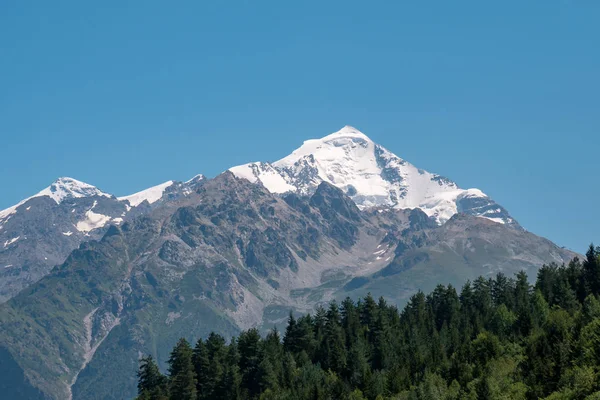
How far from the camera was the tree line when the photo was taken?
136m

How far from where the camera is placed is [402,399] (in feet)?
483

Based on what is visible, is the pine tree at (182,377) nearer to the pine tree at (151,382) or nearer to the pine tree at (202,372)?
the pine tree at (202,372)

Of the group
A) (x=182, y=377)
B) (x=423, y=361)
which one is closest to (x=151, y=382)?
(x=182, y=377)

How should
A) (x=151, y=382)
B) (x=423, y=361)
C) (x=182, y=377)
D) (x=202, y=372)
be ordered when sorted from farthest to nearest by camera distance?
(x=151, y=382)
(x=202, y=372)
(x=182, y=377)
(x=423, y=361)

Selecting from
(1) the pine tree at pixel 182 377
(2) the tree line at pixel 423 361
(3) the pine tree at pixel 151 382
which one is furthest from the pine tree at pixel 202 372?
(3) the pine tree at pixel 151 382

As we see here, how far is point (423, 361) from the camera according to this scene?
548 ft

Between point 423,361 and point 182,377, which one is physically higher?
point 182,377

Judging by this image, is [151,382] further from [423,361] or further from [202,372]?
[423,361]

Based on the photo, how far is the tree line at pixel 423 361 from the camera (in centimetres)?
13612

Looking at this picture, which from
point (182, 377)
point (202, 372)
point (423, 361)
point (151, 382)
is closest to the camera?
point (423, 361)

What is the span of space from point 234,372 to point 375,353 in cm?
2757

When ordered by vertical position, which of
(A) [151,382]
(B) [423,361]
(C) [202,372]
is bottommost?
(B) [423,361]

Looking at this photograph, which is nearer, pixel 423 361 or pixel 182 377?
pixel 423 361

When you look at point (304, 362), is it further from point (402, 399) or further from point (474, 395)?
point (474, 395)
